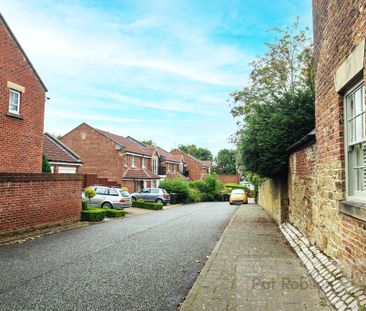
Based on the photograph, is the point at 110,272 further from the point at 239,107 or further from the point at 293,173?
the point at 239,107

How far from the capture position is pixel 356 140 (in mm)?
5348

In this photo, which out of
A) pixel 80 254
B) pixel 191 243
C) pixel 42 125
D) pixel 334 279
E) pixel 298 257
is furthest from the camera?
pixel 42 125

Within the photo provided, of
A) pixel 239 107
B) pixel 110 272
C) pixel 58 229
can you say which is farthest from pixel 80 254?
pixel 239 107

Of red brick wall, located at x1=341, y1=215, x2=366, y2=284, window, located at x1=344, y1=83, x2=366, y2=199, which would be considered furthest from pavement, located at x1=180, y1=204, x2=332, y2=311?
window, located at x1=344, y1=83, x2=366, y2=199

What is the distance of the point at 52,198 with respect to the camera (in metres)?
14.0

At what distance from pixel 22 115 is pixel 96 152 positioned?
77.6 ft

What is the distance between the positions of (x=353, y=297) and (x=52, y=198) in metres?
12.1

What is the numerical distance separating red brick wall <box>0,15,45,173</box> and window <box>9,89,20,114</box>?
187 mm

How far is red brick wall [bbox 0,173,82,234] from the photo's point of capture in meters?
11.5

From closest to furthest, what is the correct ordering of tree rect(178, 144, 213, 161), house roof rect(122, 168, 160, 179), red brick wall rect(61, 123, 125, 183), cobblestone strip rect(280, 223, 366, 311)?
cobblestone strip rect(280, 223, 366, 311)
red brick wall rect(61, 123, 125, 183)
house roof rect(122, 168, 160, 179)
tree rect(178, 144, 213, 161)

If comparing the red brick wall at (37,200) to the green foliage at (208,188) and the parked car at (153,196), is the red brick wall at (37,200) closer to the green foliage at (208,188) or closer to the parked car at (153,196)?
the parked car at (153,196)

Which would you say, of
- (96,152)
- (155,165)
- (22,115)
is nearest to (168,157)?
(155,165)

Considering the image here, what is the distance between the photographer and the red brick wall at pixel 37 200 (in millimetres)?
11508

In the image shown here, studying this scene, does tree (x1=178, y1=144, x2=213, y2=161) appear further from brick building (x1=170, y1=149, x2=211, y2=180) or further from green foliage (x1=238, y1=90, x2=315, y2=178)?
green foliage (x1=238, y1=90, x2=315, y2=178)
